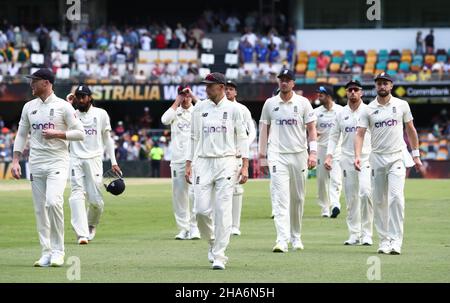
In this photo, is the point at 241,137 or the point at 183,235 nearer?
the point at 241,137

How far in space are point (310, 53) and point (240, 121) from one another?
43798 mm

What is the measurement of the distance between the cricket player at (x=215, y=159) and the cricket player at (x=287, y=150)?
172cm

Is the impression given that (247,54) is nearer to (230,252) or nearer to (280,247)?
(230,252)

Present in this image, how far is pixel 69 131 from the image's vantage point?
583 inches

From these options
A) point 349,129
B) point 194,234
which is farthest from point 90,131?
point 349,129

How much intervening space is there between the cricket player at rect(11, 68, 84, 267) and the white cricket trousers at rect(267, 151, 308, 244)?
3198 millimetres

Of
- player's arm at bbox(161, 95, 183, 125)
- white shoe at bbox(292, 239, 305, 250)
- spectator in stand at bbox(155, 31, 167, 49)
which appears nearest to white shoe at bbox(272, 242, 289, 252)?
white shoe at bbox(292, 239, 305, 250)

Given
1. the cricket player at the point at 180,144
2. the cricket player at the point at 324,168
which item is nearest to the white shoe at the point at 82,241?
the cricket player at the point at 180,144

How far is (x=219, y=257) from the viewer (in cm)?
1438

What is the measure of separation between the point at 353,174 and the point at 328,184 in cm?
620

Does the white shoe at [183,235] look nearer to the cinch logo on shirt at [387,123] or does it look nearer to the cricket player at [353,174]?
the cricket player at [353,174]

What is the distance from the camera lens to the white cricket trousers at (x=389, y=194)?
1620 centimetres

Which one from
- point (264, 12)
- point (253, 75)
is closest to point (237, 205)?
point (253, 75)

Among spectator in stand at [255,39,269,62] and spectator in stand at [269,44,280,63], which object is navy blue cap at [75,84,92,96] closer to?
spectator in stand at [255,39,269,62]
